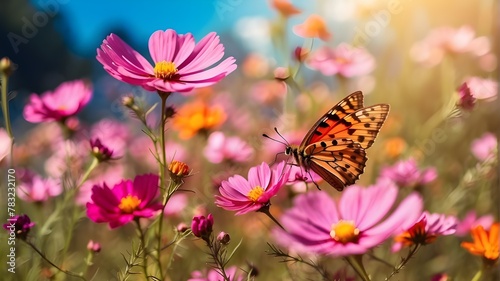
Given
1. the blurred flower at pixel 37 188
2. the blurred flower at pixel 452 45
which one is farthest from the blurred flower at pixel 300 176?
the blurred flower at pixel 452 45

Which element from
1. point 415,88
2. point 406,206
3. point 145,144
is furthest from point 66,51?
point 406,206

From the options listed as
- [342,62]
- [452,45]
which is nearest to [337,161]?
[342,62]

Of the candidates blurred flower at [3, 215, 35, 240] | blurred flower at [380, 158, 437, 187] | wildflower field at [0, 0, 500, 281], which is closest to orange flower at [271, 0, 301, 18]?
wildflower field at [0, 0, 500, 281]

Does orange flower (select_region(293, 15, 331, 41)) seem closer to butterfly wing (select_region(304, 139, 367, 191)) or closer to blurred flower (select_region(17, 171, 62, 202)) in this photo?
butterfly wing (select_region(304, 139, 367, 191))

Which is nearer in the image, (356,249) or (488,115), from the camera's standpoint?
(356,249)

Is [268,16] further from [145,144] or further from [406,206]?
[406,206]

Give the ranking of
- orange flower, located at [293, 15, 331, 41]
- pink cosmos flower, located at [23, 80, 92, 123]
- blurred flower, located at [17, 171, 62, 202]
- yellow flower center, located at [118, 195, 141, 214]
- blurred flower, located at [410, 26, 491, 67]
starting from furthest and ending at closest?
blurred flower, located at [410, 26, 491, 67] → orange flower, located at [293, 15, 331, 41] → blurred flower, located at [17, 171, 62, 202] → pink cosmos flower, located at [23, 80, 92, 123] → yellow flower center, located at [118, 195, 141, 214]

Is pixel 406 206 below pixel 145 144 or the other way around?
the other way around
